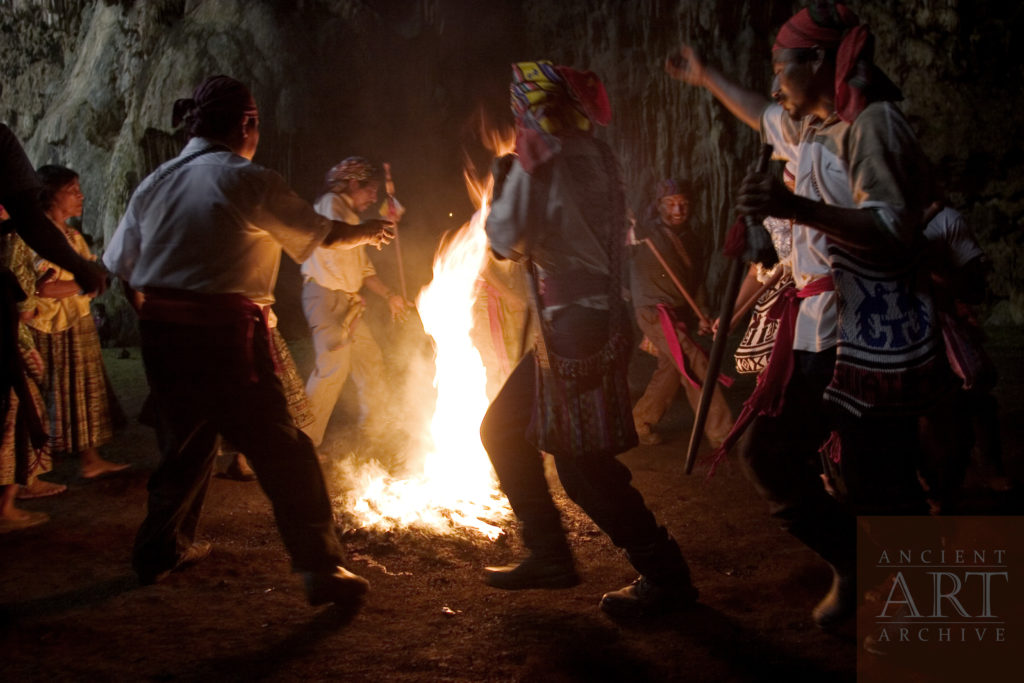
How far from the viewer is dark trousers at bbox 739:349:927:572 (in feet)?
8.86

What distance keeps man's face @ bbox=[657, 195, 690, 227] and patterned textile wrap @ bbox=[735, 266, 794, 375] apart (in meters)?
3.10

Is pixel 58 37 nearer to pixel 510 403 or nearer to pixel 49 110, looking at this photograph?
pixel 49 110

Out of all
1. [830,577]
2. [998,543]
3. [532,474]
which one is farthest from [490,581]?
[998,543]

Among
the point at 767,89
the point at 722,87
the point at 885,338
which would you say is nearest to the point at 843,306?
the point at 885,338

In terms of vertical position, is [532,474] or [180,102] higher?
[180,102]

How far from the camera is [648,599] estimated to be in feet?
10.2

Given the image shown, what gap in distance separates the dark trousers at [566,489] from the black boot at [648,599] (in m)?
0.03

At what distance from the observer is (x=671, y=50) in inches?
445

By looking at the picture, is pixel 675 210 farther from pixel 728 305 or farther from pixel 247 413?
pixel 247 413

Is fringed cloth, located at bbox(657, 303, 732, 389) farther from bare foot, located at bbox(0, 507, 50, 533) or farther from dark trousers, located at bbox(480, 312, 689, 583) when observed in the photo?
bare foot, located at bbox(0, 507, 50, 533)

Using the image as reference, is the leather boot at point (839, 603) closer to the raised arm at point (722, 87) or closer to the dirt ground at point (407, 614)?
the dirt ground at point (407, 614)

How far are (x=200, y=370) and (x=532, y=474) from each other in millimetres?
1436

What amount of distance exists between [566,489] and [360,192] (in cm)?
365

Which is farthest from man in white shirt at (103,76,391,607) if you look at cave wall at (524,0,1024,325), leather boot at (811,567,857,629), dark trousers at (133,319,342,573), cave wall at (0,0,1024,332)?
cave wall at (0,0,1024,332)
